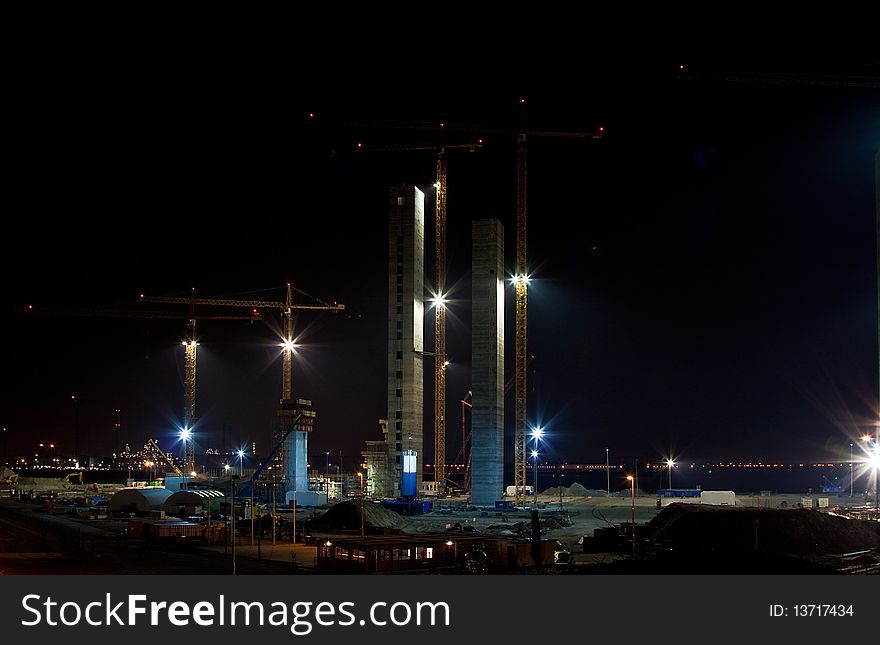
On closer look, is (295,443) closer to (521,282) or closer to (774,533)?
(521,282)

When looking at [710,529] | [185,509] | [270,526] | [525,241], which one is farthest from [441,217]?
[710,529]

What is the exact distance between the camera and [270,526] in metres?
78.0

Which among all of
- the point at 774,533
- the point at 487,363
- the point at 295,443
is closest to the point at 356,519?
the point at 487,363

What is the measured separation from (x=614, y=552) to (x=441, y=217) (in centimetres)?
9895

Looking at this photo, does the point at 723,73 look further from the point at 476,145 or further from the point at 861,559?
the point at 861,559

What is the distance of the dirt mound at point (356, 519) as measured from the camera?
80625 mm

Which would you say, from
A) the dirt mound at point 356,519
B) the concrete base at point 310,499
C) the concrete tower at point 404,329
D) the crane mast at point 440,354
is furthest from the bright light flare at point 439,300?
the dirt mound at point 356,519

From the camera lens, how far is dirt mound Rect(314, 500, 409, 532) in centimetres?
8062

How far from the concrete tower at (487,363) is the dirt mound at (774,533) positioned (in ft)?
134

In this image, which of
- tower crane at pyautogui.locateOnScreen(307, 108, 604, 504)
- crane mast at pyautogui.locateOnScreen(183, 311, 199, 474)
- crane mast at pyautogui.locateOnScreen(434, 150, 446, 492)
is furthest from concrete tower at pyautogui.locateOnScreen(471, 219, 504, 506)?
crane mast at pyautogui.locateOnScreen(183, 311, 199, 474)

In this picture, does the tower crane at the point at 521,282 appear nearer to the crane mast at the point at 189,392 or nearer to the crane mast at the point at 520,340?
the crane mast at the point at 520,340

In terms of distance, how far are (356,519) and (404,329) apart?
45.5 metres

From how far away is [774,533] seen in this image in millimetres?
62812

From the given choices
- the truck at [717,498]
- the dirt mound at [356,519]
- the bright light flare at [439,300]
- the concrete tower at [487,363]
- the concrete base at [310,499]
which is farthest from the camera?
the bright light flare at [439,300]
